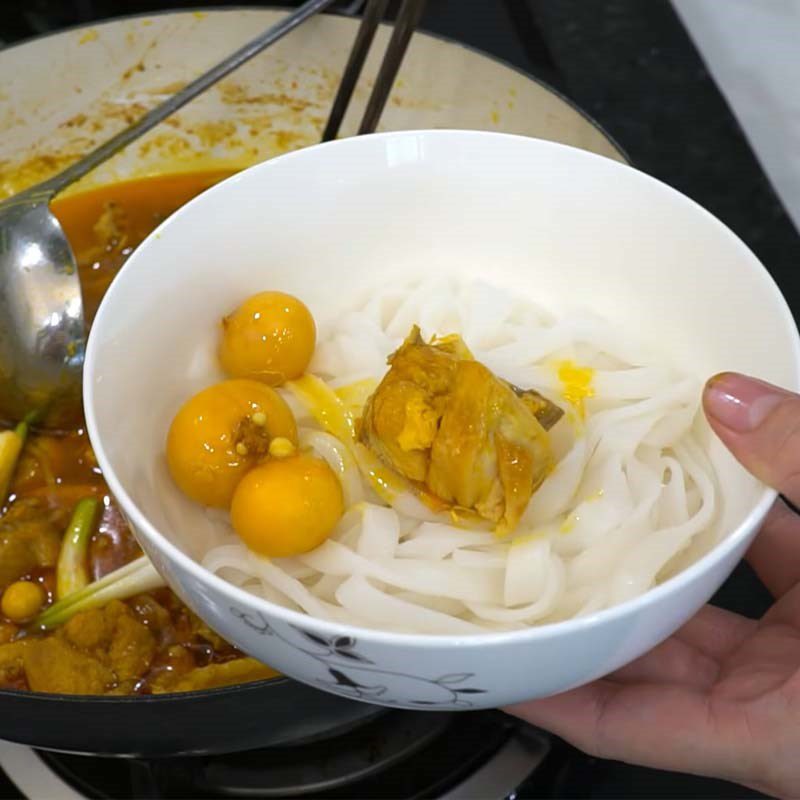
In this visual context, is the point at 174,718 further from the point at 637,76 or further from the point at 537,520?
the point at 637,76

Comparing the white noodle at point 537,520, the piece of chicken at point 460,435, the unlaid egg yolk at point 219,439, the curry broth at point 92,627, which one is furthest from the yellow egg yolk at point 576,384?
the curry broth at point 92,627

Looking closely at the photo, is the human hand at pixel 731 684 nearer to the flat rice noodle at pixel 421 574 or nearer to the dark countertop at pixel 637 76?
the flat rice noodle at pixel 421 574

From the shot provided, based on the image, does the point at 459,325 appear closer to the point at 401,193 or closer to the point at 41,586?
the point at 401,193

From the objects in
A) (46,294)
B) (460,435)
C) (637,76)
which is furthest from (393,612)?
(637,76)

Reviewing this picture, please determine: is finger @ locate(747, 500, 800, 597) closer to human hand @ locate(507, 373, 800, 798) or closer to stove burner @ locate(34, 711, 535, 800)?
human hand @ locate(507, 373, 800, 798)

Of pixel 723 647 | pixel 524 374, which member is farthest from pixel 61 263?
pixel 723 647

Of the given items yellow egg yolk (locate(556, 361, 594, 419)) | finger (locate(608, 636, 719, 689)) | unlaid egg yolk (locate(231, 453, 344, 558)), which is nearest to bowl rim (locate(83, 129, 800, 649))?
unlaid egg yolk (locate(231, 453, 344, 558))
